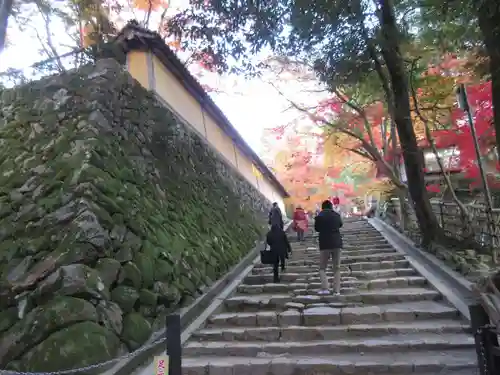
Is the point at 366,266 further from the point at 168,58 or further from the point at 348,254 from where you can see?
the point at 168,58

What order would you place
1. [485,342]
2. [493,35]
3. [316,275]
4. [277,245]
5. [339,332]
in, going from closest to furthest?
Result: [485,342]
[493,35]
[339,332]
[277,245]
[316,275]

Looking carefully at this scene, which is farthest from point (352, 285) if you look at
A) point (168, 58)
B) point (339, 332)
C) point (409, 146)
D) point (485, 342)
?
point (168, 58)

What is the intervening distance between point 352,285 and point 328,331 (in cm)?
213

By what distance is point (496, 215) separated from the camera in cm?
763

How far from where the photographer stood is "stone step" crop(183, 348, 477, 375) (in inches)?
192


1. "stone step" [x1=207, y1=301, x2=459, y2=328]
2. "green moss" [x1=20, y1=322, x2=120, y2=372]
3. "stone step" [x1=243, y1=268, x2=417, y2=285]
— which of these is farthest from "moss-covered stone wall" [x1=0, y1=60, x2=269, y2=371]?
"stone step" [x1=207, y1=301, x2=459, y2=328]

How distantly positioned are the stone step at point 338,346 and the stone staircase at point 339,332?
12 mm

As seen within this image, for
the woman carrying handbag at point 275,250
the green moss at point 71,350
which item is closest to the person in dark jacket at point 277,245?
the woman carrying handbag at point 275,250

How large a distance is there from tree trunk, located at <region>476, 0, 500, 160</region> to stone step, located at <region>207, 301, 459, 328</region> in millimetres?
2637

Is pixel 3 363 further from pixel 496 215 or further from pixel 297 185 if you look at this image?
pixel 297 185

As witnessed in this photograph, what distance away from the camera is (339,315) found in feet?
21.2

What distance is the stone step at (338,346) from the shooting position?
17.8 feet

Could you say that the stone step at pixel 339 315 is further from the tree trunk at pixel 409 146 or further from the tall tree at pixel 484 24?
the tree trunk at pixel 409 146

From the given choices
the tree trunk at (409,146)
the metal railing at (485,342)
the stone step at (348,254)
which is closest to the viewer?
the metal railing at (485,342)
